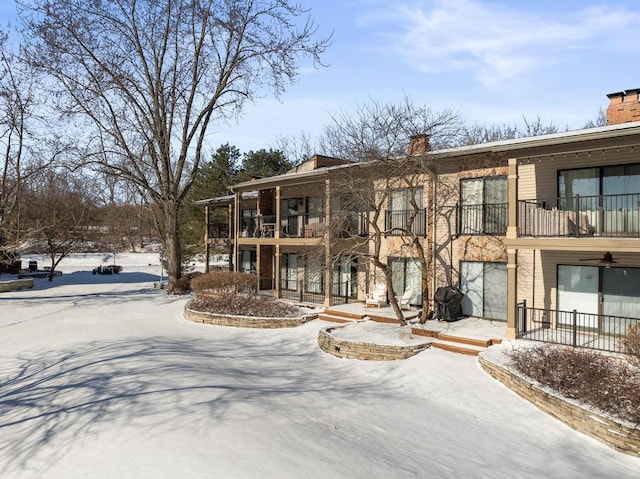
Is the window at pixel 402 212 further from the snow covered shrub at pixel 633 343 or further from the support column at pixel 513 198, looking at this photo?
the snow covered shrub at pixel 633 343

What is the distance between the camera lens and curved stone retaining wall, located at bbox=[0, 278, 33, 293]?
27177 millimetres

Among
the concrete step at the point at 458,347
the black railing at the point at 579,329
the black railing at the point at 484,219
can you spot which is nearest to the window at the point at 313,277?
the black railing at the point at 484,219

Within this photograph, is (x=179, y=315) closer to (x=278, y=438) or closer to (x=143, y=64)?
(x=278, y=438)

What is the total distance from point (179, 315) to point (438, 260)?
1188 cm

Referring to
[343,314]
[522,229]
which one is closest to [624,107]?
[522,229]

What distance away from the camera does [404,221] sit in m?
18.0

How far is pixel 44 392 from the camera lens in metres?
9.98

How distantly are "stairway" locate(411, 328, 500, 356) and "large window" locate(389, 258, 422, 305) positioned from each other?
14.3ft

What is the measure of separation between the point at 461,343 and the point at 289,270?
13.2 metres

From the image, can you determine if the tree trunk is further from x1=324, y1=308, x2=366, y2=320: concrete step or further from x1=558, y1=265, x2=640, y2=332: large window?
x1=558, y1=265, x2=640, y2=332: large window

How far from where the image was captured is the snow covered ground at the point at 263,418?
22.4 feet

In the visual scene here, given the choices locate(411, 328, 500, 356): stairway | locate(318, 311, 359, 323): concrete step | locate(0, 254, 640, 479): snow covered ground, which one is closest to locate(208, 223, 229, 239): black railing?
locate(318, 311, 359, 323): concrete step

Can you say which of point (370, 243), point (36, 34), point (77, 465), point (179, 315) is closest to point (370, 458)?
point (77, 465)

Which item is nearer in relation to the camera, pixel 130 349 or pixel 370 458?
pixel 370 458
